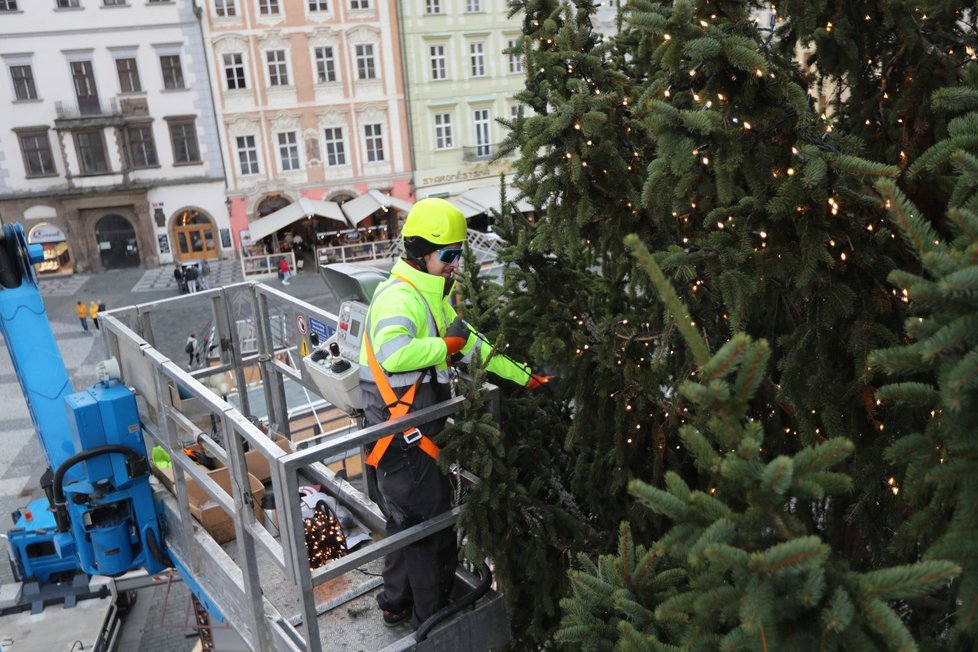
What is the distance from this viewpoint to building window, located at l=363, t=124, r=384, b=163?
3344 centimetres

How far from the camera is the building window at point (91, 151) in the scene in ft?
102

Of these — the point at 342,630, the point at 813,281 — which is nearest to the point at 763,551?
the point at 813,281

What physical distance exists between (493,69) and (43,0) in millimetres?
15879

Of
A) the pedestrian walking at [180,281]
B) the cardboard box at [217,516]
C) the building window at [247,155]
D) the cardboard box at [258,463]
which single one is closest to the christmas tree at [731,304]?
the cardboard box at [217,516]

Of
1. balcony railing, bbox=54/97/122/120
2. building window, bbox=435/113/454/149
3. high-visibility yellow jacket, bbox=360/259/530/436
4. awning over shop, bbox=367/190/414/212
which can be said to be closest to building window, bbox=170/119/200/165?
balcony railing, bbox=54/97/122/120

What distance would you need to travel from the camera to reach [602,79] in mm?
4602

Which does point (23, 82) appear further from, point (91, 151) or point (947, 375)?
point (947, 375)

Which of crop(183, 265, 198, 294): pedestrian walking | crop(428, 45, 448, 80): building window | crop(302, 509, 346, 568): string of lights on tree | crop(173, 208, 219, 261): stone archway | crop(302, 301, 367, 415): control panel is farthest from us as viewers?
crop(428, 45, 448, 80): building window

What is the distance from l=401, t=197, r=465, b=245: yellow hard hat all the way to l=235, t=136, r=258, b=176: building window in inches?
1162

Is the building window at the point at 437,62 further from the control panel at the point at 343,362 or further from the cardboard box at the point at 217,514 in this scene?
the control panel at the point at 343,362

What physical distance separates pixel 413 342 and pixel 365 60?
30.3 metres

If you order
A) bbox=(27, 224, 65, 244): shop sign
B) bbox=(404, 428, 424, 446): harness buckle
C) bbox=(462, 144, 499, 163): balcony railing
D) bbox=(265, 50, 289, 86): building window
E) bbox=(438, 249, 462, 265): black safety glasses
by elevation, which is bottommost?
bbox=(27, 224, 65, 244): shop sign

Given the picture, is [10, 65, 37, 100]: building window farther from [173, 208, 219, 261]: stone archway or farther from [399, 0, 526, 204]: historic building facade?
[399, 0, 526, 204]: historic building facade

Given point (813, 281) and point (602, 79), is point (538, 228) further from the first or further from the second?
point (813, 281)
